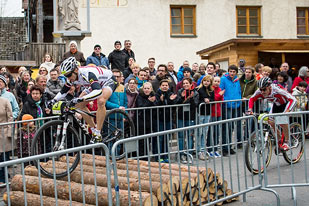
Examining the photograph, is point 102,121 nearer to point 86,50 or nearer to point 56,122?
point 56,122

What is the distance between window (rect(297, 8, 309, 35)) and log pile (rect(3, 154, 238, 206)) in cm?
2388

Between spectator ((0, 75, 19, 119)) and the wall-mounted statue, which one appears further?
the wall-mounted statue

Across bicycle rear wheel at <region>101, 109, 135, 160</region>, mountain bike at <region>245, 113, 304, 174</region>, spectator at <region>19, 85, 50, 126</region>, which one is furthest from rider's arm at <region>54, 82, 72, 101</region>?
mountain bike at <region>245, 113, 304, 174</region>

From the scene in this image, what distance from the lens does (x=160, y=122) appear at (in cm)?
1016

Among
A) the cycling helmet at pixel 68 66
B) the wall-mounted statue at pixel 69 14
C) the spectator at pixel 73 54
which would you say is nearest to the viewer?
the cycling helmet at pixel 68 66

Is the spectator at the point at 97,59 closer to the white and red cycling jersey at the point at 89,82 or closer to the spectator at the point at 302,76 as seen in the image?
the spectator at the point at 302,76

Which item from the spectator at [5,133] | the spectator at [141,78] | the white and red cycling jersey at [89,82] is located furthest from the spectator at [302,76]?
the spectator at [5,133]

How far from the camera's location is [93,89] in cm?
728

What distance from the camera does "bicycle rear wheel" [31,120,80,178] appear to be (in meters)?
6.44

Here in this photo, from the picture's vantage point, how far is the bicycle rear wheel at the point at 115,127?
810 cm

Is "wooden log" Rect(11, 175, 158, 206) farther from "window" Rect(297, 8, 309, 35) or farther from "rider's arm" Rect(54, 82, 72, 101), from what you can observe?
"window" Rect(297, 8, 309, 35)

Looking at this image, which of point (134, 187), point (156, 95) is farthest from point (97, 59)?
point (134, 187)

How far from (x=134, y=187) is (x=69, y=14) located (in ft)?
35.9

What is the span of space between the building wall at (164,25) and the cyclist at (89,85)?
715 inches
